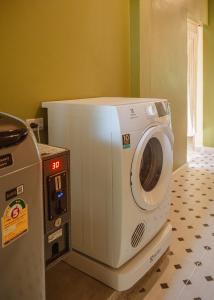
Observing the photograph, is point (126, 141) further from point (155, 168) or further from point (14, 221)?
point (14, 221)

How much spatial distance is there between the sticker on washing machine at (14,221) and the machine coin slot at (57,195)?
0.27 meters

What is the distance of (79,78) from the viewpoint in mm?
2281

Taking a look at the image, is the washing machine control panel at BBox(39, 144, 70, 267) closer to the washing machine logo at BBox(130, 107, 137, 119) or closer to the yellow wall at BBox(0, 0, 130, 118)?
the washing machine logo at BBox(130, 107, 137, 119)

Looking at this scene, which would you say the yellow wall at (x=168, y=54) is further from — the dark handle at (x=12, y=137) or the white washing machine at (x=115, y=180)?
the dark handle at (x=12, y=137)

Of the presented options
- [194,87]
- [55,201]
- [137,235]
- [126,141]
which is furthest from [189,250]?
→ [194,87]

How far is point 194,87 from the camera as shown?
4742 mm

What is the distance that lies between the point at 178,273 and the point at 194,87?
3.48m

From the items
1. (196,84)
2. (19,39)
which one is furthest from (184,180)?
(19,39)

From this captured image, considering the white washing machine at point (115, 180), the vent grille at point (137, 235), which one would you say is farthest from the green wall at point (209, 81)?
the vent grille at point (137, 235)

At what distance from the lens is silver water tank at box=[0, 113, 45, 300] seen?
0.89m

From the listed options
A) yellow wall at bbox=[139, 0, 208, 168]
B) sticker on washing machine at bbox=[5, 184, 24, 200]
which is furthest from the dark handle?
yellow wall at bbox=[139, 0, 208, 168]

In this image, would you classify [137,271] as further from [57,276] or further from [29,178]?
[29,178]

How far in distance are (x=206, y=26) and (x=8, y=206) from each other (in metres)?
4.71

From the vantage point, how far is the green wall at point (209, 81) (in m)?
4.66
